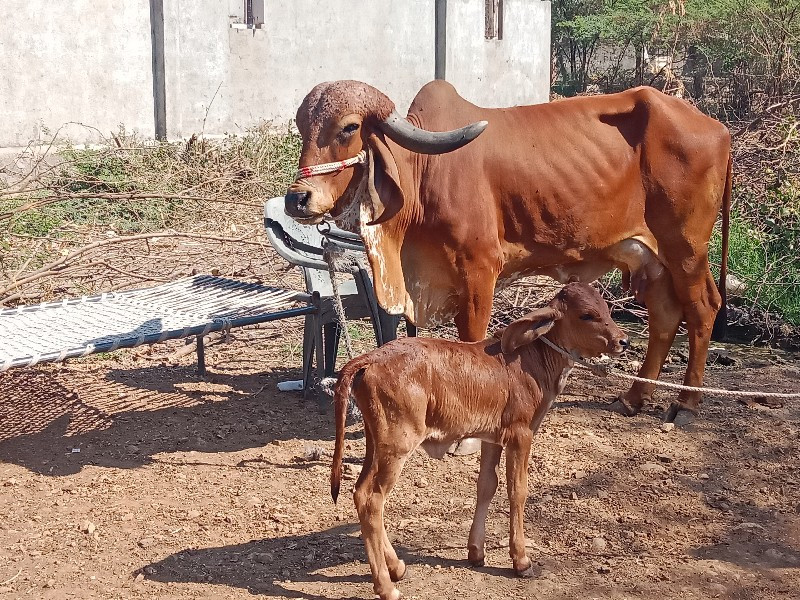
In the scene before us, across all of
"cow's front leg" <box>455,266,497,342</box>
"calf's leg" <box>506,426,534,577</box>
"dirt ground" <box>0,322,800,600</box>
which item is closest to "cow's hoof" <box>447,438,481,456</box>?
"dirt ground" <box>0,322,800,600</box>

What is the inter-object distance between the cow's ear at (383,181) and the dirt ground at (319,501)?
1.25 metres

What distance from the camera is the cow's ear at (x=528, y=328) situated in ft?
12.6

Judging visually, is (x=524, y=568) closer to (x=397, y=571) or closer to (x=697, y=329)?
(x=397, y=571)

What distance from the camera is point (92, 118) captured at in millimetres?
12031

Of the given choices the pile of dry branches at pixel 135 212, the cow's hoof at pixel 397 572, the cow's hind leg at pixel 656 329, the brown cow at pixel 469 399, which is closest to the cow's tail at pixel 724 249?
the cow's hind leg at pixel 656 329

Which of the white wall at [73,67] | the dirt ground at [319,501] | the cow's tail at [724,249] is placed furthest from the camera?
the white wall at [73,67]

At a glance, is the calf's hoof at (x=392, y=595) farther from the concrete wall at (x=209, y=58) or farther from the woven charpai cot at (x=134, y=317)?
the concrete wall at (x=209, y=58)

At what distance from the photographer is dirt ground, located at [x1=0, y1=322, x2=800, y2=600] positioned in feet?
12.7

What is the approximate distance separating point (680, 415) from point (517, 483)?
220 cm

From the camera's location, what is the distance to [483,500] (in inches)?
153

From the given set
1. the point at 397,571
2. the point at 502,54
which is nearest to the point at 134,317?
the point at 397,571

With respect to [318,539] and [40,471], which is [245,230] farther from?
[318,539]

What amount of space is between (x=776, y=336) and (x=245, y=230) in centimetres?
489

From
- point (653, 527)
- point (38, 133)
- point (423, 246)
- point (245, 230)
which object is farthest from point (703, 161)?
point (38, 133)
